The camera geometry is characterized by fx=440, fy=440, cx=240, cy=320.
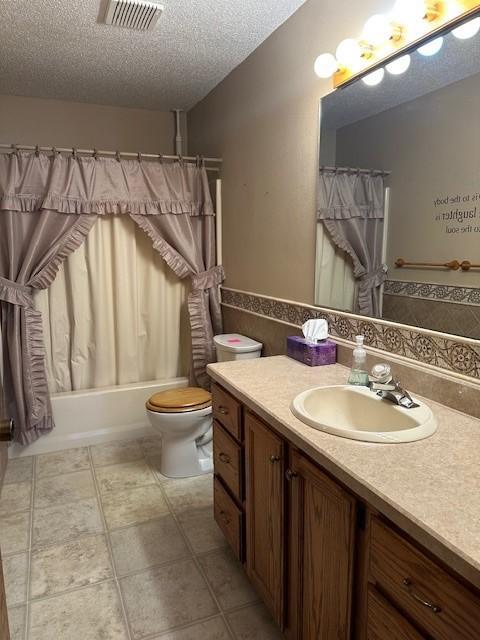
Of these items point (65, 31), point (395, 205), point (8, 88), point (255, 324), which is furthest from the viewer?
point (8, 88)

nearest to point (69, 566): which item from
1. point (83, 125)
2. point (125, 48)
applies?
point (125, 48)

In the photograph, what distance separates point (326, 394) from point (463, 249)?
0.63 metres

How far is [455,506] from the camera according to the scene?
0.84 meters

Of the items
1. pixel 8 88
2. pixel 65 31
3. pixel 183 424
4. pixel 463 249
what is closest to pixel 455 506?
pixel 463 249

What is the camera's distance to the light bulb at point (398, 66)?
4.88 feet

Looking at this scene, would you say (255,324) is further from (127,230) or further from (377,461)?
(377,461)

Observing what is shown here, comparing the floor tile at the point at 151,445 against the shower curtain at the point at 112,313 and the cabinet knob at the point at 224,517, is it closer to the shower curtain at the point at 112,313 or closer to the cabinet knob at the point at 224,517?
the shower curtain at the point at 112,313

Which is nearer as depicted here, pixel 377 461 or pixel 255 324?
pixel 377 461

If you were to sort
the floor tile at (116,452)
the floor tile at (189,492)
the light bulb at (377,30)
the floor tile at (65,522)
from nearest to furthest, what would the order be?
1. the light bulb at (377,30)
2. the floor tile at (65,522)
3. the floor tile at (189,492)
4. the floor tile at (116,452)

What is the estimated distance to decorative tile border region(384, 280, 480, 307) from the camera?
4.35 ft

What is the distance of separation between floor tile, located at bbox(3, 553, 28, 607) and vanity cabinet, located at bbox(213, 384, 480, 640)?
0.82 meters

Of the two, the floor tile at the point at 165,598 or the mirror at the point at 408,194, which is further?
the floor tile at the point at 165,598

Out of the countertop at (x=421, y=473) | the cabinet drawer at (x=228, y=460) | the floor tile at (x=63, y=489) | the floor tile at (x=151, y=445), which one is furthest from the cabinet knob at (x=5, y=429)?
the floor tile at (x=151, y=445)

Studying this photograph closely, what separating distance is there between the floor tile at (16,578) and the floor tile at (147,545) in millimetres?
355
